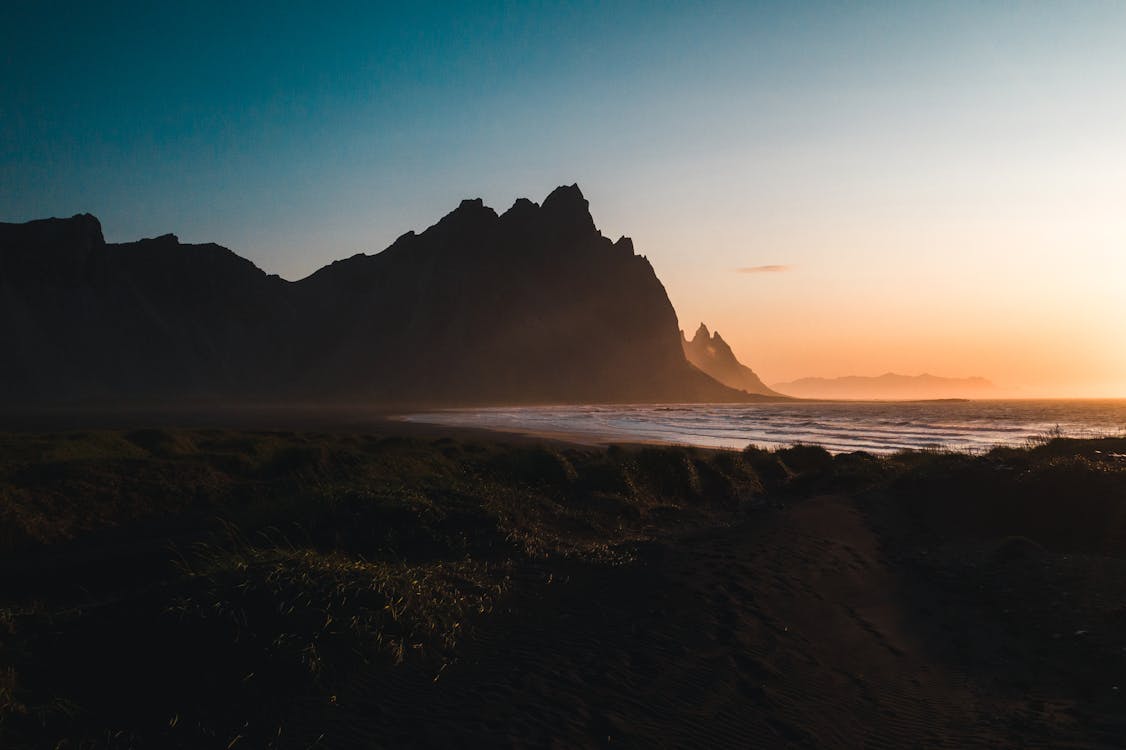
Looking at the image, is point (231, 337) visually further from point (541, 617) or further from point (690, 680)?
point (690, 680)

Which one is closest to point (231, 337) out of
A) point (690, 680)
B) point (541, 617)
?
point (541, 617)

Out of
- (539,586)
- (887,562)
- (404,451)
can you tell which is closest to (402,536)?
(539,586)

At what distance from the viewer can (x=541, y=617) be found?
8406 mm

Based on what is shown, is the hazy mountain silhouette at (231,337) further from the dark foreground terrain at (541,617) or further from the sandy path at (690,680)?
the sandy path at (690,680)

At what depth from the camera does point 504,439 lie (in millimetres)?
45375

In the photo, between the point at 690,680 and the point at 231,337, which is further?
the point at 231,337

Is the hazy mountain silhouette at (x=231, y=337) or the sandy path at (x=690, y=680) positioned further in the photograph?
the hazy mountain silhouette at (x=231, y=337)

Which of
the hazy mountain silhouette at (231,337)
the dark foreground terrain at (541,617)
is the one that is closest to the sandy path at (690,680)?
the dark foreground terrain at (541,617)

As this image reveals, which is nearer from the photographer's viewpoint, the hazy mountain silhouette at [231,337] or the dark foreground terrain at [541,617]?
the dark foreground terrain at [541,617]

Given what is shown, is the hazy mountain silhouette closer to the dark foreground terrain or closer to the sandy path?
the dark foreground terrain

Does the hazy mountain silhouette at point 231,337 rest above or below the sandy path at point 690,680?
above

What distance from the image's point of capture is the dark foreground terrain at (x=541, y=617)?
225 inches

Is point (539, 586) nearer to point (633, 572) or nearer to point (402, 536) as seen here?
point (633, 572)

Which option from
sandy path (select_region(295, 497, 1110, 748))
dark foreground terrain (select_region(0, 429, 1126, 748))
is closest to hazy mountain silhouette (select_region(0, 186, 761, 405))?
dark foreground terrain (select_region(0, 429, 1126, 748))
